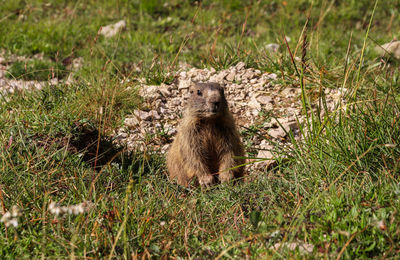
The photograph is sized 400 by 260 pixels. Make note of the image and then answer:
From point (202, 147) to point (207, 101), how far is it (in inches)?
23.5

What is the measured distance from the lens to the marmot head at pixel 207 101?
4.22 meters

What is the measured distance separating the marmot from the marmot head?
0.01m

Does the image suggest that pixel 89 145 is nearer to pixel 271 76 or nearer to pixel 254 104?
pixel 254 104

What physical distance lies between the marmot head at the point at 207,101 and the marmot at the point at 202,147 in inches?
0.4

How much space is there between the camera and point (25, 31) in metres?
8.05

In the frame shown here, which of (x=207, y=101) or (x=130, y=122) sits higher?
(x=207, y=101)

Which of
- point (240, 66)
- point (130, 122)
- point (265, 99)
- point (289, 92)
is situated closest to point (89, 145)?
point (130, 122)

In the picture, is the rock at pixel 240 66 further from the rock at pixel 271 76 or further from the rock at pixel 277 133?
the rock at pixel 277 133

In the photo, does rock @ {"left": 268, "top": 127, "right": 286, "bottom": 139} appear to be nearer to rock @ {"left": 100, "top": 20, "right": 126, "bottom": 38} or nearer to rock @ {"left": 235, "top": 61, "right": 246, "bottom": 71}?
rock @ {"left": 235, "top": 61, "right": 246, "bottom": 71}

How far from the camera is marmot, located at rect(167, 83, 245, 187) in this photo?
14.9 ft

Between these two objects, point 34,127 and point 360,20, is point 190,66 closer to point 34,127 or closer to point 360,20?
point 34,127

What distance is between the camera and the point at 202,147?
4.62m

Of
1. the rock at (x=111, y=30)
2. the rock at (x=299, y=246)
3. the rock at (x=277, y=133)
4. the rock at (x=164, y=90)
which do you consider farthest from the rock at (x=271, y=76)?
the rock at (x=299, y=246)

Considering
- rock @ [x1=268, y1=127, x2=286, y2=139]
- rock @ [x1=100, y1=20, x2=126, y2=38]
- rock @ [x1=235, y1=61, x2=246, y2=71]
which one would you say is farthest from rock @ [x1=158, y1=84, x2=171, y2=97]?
rock @ [x1=100, y1=20, x2=126, y2=38]
